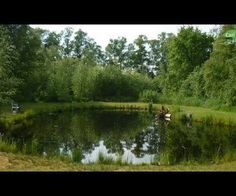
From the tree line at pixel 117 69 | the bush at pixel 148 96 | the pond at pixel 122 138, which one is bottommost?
the pond at pixel 122 138

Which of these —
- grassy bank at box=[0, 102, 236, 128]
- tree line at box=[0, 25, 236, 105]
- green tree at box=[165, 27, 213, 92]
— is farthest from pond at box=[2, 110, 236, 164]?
green tree at box=[165, 27, 213, 92]

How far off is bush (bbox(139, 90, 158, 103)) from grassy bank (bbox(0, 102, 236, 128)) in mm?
239

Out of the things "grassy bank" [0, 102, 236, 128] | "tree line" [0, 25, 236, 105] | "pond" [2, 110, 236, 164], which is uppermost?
"tree line" [0, 25, 236, 105]

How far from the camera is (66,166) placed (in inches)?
244

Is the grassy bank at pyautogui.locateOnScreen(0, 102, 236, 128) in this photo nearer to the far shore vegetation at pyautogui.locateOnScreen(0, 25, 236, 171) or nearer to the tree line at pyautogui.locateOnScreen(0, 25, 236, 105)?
the far shore vegetation at pyautogui.locateOnScreen(0, 25, 236, 171)

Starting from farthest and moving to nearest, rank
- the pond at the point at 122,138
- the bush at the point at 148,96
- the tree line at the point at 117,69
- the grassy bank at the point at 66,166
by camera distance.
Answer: the bush at the point at 148,96, the tree line at the point at 117,69, the pond at the point at 122,138, the grassy bank at the point at 66,166

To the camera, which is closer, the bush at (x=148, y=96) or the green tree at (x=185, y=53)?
the bush at (x=148, y=96)

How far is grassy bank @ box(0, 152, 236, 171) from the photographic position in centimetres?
599

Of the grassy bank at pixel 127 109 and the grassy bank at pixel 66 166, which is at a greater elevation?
the grassy bank at pixel 127 109

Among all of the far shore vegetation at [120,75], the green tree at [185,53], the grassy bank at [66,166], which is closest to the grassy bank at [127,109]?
the far shore vegetation at [120,75]

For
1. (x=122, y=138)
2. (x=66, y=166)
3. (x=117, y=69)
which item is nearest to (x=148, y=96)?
(x=117, y=69)

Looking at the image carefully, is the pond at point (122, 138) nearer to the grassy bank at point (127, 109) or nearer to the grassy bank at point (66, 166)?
the grassy bank at point (127, 109)

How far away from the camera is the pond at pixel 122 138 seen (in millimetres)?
8656

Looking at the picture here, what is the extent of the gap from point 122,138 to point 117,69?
6.68 feet
